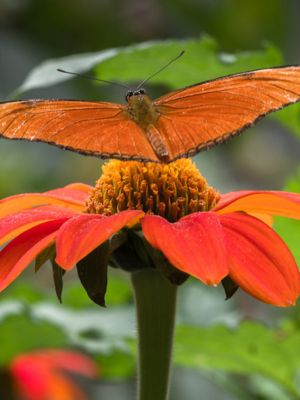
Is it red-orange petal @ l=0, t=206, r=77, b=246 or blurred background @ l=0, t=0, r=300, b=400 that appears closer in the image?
red-orange petal @ l=0, t=206, r=77, b=246

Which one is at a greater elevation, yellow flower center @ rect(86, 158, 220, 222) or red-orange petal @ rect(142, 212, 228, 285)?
yellow flower center @ rect(86, 158, 220, 222)

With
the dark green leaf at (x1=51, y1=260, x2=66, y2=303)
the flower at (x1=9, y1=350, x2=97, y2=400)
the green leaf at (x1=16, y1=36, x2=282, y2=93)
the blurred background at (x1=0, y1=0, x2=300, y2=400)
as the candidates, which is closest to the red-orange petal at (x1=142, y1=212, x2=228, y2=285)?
the dark green leaf at (x1=51, y1=260, x2=66, y2=303)

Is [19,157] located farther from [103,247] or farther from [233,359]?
[103,247]

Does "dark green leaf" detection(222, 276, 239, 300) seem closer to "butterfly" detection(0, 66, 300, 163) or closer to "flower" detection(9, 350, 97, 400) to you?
"butterfly" detection(0, 66, 300, 163)

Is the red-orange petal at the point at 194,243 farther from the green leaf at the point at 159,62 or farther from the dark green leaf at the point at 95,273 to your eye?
the green leaf at the point at 159,62

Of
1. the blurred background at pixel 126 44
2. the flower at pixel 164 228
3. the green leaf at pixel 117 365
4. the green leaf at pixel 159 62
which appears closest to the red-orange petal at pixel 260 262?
the flower at pixel 164 228

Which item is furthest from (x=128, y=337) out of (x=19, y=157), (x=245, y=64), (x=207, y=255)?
(x=19, y=157)
